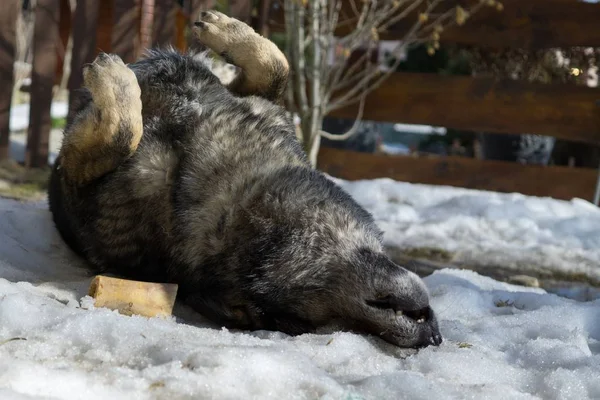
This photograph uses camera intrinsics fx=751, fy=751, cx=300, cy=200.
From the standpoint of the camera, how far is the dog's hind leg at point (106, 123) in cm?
294

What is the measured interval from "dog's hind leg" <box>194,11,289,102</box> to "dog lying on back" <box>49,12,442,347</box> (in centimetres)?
16

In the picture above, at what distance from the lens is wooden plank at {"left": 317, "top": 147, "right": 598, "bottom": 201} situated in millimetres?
7129

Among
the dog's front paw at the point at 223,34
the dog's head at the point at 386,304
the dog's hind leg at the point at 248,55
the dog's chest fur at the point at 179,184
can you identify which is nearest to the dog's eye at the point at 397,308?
the dog's head at the point at 386,304

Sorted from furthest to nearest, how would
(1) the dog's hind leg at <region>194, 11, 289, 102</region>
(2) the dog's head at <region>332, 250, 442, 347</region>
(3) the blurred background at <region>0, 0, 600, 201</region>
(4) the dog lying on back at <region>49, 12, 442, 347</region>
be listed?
1. (3) the blurred background at <region>0, 0, 600, 201</region>
2. (1) the dog's hind leg at <region>194, 11, 289, 102</region>
3. (4) the dog lying on back at <region>49, 12, 442, 347</region>
4. (2) the dog's head at <region>332, 250, 442, 347</region>

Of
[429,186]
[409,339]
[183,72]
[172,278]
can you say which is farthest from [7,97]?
[409,339]

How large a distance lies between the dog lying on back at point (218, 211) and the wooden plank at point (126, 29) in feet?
8.09

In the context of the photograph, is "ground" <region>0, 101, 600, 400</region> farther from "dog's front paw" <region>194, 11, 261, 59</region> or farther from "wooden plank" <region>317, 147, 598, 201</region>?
"wooden plank" <region>317, 147, 598, 201</region>

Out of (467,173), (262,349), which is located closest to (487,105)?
(467,173)

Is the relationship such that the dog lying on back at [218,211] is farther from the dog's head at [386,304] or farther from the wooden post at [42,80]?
the wooden post at [42,80]

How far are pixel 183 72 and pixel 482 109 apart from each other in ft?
14.8

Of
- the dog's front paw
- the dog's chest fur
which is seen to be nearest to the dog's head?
the dog's chest fur

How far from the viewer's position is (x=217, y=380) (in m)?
1.86

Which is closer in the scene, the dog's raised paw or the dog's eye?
the dog's eye

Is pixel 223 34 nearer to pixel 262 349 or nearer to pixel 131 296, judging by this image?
pixel 131 296
